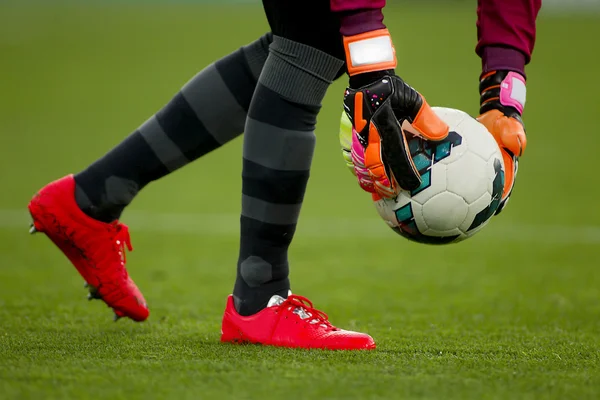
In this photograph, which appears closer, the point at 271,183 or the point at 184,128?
the point at 271,183

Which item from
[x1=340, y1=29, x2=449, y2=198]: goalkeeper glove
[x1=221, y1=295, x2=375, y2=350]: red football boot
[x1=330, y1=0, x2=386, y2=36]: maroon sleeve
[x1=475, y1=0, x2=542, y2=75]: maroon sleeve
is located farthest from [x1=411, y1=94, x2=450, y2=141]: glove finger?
[x1=221, y1=295, x2=375, y2=350]: red football boot

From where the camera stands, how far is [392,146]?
1.22m

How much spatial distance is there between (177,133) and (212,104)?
88mm

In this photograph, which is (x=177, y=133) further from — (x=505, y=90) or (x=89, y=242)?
(x=505, y=90)

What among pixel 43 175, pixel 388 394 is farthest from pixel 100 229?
pixel 43 175

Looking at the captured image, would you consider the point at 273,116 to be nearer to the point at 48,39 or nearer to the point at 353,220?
the point at 353,220

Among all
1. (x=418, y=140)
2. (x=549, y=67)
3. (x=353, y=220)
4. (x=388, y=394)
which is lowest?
(x=549, y=67)

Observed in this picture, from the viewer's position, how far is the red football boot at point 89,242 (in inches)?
64.6

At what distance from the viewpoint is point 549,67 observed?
805cm

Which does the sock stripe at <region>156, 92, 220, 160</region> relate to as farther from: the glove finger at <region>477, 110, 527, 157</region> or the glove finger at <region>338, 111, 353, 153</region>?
the glove finger at <region>477, 110, 527, 157</region>

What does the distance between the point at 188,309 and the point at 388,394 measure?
3.34ft

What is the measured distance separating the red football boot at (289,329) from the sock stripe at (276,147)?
0.24 meters

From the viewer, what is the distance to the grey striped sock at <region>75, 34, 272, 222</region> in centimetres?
164

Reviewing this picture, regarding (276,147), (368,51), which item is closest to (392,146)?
(368,51)
